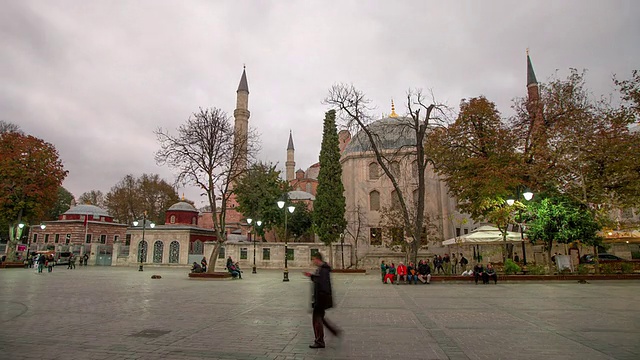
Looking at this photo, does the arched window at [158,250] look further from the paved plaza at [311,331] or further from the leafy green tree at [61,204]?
the leafy green tree at [61,204]

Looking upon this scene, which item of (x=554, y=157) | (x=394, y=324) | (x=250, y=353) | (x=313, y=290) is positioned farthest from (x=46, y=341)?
(x=554, y=157)

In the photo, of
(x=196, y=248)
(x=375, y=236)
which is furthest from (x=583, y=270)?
(x=196, y=248)

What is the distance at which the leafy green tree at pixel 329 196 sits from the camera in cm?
3234

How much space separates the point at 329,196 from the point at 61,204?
53.0 m

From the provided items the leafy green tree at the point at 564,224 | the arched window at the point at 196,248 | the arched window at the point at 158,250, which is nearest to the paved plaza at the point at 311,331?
the leafy green tree at the point at 564,224

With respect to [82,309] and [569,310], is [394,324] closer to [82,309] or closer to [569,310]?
[569,310]

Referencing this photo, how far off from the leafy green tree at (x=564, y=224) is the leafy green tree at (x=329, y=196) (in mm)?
15849

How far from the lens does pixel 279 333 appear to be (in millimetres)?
7059

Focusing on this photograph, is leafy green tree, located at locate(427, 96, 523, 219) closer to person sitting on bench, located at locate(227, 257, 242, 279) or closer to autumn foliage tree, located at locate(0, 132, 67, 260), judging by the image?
person sitting on bench, located at locate(227, 257, 242, 279)

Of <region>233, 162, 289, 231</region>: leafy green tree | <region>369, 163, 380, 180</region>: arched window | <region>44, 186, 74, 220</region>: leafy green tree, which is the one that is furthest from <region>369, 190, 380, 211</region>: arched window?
<region>44, 186, 74, 220</region>: leafy green tree

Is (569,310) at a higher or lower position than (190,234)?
lower

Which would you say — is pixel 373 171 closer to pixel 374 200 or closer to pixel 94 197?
pixel 374 200

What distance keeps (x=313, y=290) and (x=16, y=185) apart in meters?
35.9

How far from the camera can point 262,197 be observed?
1507 inches
